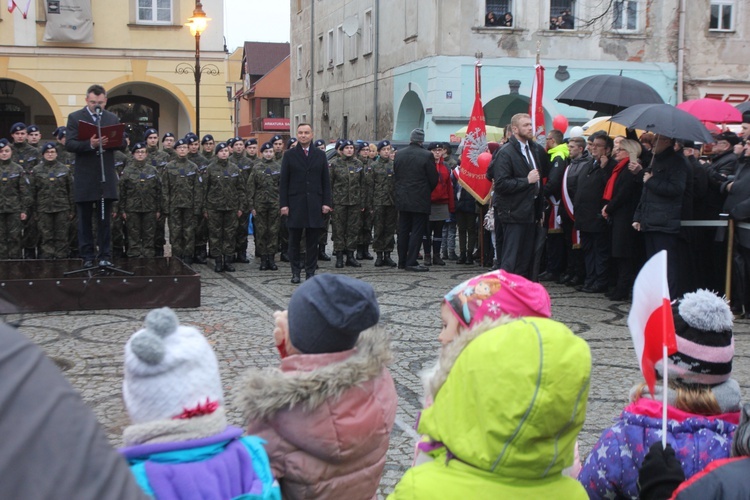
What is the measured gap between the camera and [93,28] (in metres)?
26.5

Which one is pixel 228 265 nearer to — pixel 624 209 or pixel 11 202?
pixel 11 202

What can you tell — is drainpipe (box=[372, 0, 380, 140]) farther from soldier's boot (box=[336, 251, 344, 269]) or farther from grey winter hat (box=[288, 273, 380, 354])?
grey winter hat (box=[288, 273, 380, 354])

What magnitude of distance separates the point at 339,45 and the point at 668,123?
97.6 feet

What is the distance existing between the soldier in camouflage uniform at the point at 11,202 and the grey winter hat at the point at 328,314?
11.8 m

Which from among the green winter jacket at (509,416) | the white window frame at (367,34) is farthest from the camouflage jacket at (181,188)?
the white window frame at (367,34)

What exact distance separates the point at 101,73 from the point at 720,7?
18758 millimetres

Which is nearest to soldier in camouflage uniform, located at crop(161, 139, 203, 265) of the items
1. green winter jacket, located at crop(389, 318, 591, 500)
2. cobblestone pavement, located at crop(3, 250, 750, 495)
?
A: cobblestone pavement, located at crop(3, 250, 750, 495)

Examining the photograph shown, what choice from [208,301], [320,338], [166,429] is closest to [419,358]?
[208,301]

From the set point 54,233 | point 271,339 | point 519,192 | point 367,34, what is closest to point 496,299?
point 271,339

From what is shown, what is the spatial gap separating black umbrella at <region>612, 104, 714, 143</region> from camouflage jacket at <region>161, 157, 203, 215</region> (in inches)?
268

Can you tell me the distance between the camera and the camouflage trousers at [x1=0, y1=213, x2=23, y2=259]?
13.6 meters

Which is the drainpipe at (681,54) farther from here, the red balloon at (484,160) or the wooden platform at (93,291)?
the wooden platform at (93,291)

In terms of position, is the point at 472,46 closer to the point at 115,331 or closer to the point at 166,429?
the point at 115,331

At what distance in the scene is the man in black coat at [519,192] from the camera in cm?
1034
